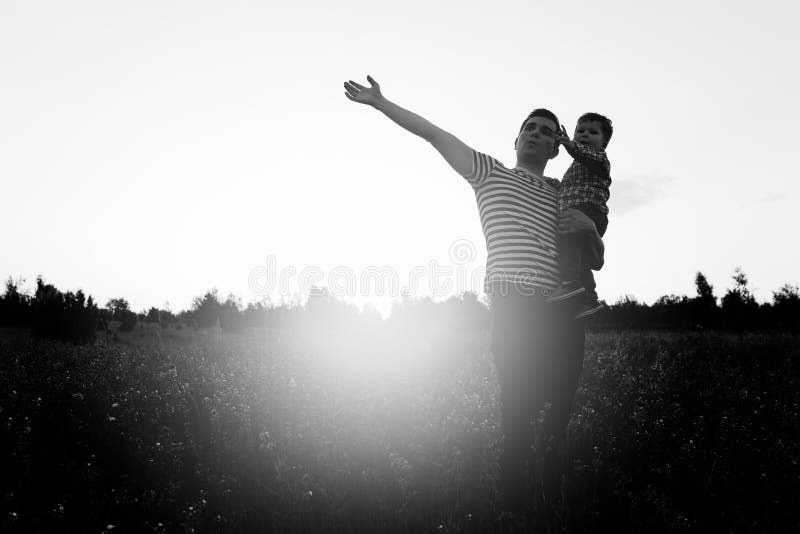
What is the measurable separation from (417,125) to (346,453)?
2.61m

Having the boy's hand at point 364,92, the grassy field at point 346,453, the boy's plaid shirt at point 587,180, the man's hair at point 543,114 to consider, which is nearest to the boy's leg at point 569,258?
the boy's plaid shirt at point 587,180

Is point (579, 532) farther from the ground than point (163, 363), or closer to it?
closer to it

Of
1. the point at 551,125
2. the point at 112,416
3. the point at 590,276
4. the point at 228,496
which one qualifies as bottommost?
the point at 228,496

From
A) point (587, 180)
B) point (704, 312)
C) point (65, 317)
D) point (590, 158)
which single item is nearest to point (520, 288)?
point (587, 180)

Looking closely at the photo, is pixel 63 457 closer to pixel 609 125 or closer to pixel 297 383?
pixel 297 383

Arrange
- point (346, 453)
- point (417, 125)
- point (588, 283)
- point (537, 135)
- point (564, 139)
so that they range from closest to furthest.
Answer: point (417, 125), point (588, 283), point (537, 135), point (564, 139), point (346, 453)

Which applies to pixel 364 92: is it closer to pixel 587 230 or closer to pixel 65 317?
pixel 587 230

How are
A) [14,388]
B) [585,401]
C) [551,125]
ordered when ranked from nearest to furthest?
[551,125] → [14,388] → [585,401]

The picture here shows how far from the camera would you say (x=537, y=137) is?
2.87m

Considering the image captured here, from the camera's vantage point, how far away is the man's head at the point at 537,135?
287 cm

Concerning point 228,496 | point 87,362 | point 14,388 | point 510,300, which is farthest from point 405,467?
point 87,362

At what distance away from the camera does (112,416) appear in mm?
4137

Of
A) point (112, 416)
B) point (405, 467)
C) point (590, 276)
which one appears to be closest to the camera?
point (590, 276)

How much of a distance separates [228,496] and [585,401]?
4.05 meters
